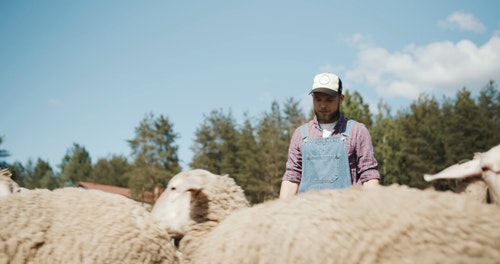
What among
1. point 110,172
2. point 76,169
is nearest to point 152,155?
point 110,172

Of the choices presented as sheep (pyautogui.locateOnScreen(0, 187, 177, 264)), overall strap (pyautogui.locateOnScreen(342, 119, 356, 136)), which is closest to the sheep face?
sheep (pyautogui.locateOnScreen(0, 187, 177, 264))

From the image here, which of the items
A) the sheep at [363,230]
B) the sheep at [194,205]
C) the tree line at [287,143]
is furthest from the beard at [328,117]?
the tree line at [287,143]

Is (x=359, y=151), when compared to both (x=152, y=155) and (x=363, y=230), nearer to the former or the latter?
(x=363, y=230)

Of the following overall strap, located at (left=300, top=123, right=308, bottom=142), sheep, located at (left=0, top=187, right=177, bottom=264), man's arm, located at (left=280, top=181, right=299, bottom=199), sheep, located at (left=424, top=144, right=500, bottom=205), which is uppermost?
overall strap, located at (left=300, top=123, right=308, bottom=142)

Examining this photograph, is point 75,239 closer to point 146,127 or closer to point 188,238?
point 188,238

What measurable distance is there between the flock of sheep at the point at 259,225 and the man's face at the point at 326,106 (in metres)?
1.18

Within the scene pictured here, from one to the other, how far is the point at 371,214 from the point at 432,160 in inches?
1763

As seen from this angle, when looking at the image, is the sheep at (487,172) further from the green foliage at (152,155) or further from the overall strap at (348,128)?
the green foliage at (152,155)

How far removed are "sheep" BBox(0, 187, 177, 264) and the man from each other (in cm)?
143

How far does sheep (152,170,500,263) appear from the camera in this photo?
129cm

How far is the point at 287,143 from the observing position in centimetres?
3875

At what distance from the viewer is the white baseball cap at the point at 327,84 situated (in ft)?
11.0

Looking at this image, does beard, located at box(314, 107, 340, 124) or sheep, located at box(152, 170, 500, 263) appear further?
beard, located at box(314, 107, 340, 124)

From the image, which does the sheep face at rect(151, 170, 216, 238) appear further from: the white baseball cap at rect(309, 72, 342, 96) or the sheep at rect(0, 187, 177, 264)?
the white baseball cap at rect(309, 72, 342, 96)
